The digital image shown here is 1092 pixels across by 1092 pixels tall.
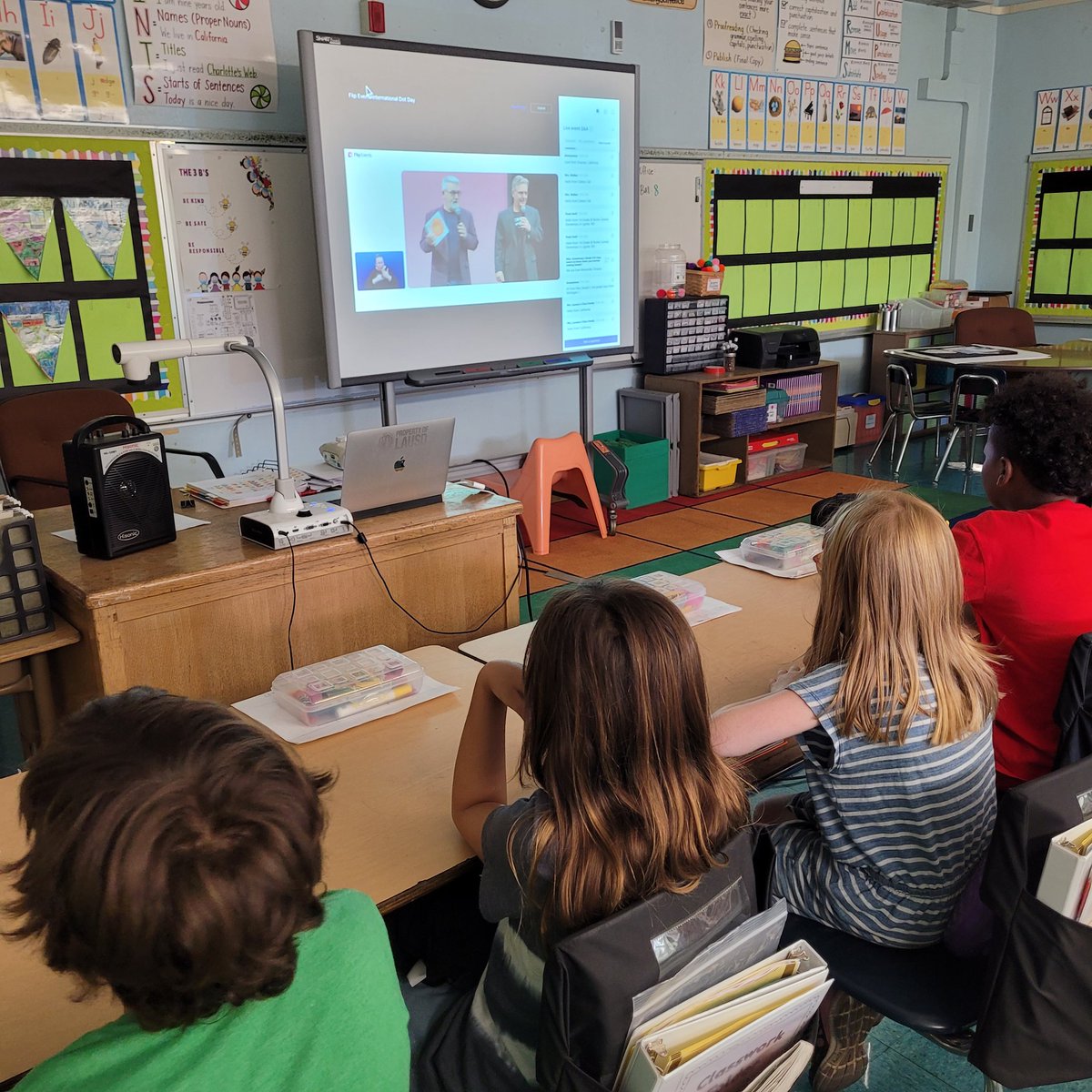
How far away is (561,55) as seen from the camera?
4.67 m

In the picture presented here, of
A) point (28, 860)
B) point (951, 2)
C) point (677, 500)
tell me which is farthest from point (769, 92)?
point (28, 860)

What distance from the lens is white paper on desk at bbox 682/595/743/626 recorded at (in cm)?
206

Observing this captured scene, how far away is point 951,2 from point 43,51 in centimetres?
568

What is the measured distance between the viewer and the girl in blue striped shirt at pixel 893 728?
132 centimetres

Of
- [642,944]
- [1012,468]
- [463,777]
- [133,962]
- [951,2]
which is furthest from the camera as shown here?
[951,2]

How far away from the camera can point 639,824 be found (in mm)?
1080

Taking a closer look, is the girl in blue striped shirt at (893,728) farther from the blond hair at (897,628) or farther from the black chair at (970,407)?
the black chair at (970,407)

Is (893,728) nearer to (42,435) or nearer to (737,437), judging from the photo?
(42,435)

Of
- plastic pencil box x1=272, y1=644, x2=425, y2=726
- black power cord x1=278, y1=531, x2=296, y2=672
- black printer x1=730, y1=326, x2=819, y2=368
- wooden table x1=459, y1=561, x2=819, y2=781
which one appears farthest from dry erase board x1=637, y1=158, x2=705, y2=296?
plastic pencil box x1=272, y1=644, x2=425, y2=726

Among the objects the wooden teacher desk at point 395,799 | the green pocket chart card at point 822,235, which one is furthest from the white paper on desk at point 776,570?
the green pocket chart card at point 822,235

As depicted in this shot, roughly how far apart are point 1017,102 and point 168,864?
7.85m

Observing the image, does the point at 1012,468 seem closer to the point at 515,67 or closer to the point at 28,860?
the point at 28,860

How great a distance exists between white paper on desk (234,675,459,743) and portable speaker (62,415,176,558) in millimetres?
536

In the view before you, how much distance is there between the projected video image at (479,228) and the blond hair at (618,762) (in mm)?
3280
